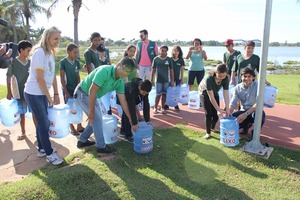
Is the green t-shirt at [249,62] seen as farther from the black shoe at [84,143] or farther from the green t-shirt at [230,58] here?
the black shoe at [84,143]

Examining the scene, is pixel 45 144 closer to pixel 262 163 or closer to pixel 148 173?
pixel 148 173

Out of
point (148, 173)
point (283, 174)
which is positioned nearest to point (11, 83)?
point (148, 173)

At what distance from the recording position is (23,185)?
334cm

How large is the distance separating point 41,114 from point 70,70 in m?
1.40

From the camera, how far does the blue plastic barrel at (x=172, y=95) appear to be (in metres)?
6.28

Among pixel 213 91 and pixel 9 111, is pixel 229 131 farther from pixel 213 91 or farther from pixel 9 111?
pixel 9 111

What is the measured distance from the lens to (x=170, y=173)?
3.77m

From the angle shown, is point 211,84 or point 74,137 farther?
point 74,137

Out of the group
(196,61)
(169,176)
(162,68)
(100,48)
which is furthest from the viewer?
(196,61)

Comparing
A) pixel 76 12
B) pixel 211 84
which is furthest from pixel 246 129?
pixel 76 12

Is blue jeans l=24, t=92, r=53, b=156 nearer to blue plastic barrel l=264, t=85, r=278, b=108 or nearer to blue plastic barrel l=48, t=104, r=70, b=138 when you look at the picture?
blue plastic barrel l=48, t=104, r=70, b=138

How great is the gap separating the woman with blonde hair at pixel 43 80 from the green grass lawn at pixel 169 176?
1.78 feet

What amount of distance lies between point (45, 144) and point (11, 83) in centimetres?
164

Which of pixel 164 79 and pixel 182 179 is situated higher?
pixel 164 79
